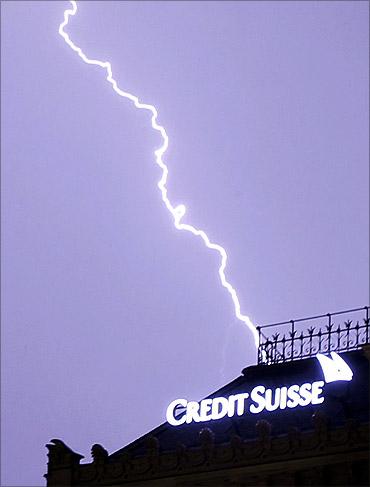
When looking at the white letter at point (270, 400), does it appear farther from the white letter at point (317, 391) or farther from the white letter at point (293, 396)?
the white letter at point (317, 391)

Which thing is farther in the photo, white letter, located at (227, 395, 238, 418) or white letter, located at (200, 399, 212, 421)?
white letter, located at (200, 399, 212, 421)

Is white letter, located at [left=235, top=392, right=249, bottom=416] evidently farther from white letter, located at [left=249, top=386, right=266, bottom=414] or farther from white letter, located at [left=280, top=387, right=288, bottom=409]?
white letter, located at [left=280, top=387, right=288, bottom=409]

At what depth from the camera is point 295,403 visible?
212 ft

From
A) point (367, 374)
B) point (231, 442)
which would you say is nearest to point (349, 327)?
point (367, 374)

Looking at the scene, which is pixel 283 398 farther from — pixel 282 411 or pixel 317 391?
pixel 317 391

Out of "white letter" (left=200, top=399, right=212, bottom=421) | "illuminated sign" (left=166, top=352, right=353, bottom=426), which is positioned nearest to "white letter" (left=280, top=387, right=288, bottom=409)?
"illuminated sign" (left=166, top=352, right=353, bottom=426)

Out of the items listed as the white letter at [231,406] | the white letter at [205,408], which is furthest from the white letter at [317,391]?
the white letter at [205,408]

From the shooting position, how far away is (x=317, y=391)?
64.4 m

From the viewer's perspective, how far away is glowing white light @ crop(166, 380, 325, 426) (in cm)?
6456

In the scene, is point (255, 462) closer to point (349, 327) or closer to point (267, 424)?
point (267, 424)

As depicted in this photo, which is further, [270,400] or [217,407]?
[217,407]

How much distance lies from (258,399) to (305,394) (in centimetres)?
203

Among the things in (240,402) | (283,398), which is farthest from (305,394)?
(240,402)

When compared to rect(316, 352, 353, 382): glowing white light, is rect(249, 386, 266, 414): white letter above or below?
below
